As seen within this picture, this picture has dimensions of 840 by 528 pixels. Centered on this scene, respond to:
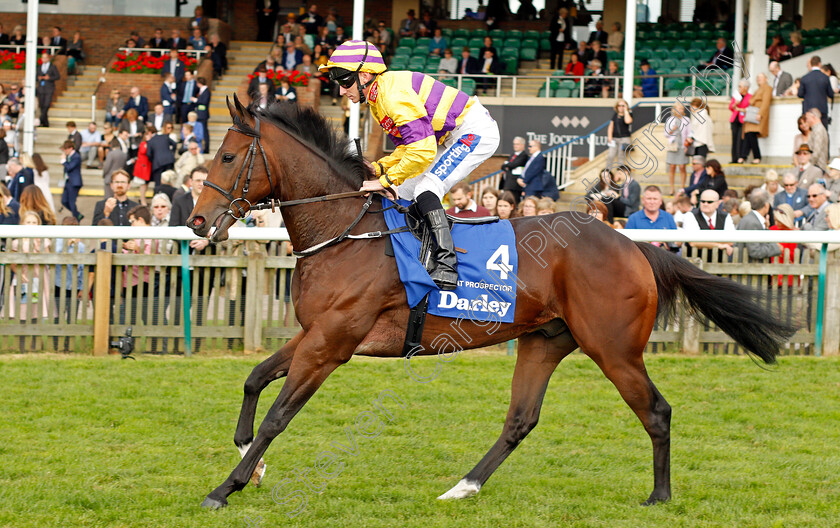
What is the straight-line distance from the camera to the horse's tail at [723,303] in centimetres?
518

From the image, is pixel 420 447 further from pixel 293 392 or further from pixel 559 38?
pixel 559 38

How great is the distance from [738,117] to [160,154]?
8699 mm

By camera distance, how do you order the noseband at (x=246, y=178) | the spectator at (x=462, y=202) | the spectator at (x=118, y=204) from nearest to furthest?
the noseband at (x=246, y=178)
the spectator at (x=462, y=202)
the spectator at (x=118, y=204)

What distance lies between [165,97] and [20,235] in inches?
408

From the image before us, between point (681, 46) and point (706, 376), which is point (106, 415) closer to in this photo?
point (706, 376)

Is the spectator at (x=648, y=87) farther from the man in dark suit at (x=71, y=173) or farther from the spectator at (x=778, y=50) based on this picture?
the man in dark suit at (x=71, y=173)

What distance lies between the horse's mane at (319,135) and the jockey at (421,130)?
0.35 feet

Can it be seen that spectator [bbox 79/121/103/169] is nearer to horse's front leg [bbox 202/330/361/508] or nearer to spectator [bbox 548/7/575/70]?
spectator [bbox 548/7/575/70]

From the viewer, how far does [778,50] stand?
16.8 metres

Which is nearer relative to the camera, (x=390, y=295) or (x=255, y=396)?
(x=390, y=295)

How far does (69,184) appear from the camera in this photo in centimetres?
1449

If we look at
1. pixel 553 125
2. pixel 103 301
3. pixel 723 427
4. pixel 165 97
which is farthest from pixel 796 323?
pixel 165 97

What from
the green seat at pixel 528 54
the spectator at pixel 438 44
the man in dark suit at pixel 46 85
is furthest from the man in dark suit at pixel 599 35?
the man in dark suit at pixel 46 85

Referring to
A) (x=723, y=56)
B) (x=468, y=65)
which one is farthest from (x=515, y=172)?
(x=468, y=65)
